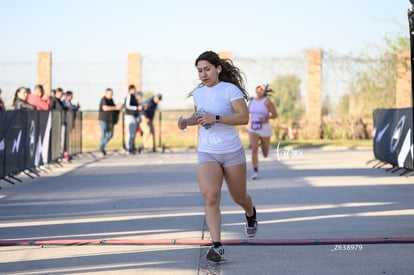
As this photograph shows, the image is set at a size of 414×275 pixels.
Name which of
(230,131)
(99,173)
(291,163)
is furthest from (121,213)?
(291,163)

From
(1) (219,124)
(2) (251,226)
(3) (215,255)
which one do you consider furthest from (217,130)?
(2) (251,226)

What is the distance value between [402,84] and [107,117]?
13.6m

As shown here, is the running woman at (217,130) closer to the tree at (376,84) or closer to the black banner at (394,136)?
the black banner at (394,136)

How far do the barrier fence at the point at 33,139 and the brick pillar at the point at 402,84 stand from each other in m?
14.8

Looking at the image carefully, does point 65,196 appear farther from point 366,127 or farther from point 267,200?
point 366,127

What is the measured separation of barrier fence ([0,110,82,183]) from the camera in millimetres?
17609

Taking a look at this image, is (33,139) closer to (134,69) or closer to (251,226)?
(251,226)

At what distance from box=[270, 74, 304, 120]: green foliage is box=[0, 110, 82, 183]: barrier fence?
533 inches

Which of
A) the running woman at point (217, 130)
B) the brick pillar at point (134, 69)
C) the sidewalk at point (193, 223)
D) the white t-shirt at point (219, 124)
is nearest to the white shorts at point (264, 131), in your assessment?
the sidewalk at point (193, 223)

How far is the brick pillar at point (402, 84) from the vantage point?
38.4m

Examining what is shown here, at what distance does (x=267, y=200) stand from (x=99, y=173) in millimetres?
7683

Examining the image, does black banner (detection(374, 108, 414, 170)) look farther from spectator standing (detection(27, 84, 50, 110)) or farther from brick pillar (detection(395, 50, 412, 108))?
brick pillar (detection(395, 50, 412, 108))

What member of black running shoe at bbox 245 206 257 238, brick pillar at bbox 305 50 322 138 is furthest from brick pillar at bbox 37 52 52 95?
black running shoe at bbox 245 206 257 238

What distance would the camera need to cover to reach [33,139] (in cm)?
2075
